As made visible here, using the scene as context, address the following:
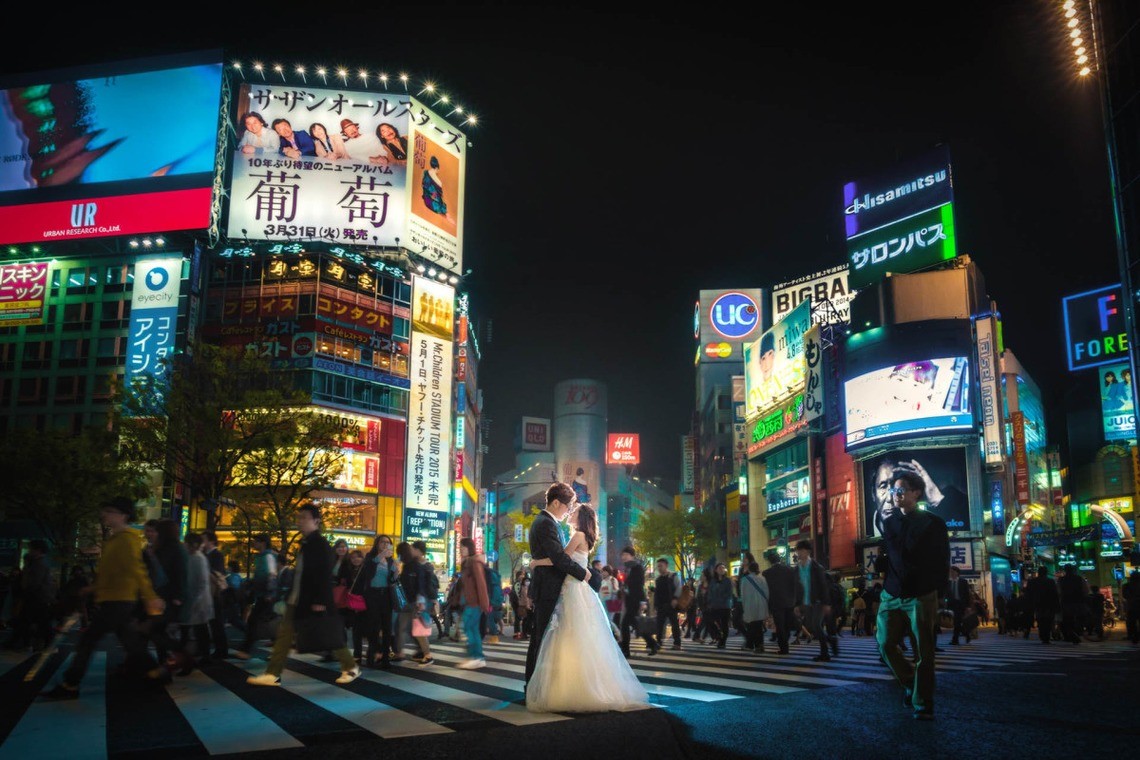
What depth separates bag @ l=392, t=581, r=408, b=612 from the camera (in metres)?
11.7

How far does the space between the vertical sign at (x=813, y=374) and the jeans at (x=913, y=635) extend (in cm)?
3865

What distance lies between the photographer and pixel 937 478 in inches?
1459

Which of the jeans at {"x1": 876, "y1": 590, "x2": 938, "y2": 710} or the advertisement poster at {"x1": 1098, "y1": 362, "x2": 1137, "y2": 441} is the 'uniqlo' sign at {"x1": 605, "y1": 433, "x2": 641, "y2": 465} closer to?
the advertisement poster at {"x1": 1098, "y1": 362, "x2": 1137, "y2": 441}

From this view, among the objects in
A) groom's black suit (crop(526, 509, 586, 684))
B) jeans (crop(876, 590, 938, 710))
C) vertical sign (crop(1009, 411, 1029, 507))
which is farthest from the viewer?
vertical sign (crop(1009, 411, 1029, 507))

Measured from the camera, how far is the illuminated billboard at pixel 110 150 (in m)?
45.9

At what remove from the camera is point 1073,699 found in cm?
647

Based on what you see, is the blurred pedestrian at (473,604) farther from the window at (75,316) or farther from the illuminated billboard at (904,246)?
the window at (75,316)

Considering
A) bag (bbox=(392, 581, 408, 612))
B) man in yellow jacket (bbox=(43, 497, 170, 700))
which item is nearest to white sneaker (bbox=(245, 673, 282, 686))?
man in yellow jacket (bbox=(43, 497, 170, 700))

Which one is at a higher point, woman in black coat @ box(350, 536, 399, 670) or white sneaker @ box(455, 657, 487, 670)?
woman in black coat @ box(350, 536, 399, 670)

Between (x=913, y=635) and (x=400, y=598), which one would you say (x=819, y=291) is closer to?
(x=400, y=598)

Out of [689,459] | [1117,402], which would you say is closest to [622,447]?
[689,459]

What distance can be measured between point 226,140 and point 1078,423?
2319 inches

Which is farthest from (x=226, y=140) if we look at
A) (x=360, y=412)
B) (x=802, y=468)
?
(x=802, y=468)

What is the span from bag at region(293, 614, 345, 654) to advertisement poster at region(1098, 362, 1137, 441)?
180ft
